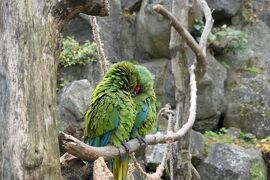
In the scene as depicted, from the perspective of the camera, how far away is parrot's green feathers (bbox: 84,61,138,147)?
5.66ft

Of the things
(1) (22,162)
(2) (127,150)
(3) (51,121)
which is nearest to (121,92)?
(2) (127,150)

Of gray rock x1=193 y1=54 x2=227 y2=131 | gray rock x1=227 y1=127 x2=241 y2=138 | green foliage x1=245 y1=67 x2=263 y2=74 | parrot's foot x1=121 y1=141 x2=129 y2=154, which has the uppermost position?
parrot's foot x1=121 y1=141 x2=129 y2=154

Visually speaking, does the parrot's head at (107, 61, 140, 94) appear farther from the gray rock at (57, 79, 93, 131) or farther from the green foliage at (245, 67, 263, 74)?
the green foliage at (245, 67, 263, 74)

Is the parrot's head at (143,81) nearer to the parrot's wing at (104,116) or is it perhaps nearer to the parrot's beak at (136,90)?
the parrot's beak at (136,90)

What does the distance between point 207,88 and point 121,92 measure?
3226 millimetres

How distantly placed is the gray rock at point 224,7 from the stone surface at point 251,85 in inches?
10.7

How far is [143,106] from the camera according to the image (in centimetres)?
197

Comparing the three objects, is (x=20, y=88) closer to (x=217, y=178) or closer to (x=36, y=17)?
(x=36, y=17)

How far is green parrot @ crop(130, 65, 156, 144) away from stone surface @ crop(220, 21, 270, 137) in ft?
10.8

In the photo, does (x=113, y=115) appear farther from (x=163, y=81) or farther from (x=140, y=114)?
(x=163, y=81)

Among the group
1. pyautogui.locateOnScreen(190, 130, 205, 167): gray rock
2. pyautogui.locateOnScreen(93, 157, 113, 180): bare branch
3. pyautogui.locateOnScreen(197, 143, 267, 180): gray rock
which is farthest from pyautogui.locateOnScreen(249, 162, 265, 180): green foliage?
pyautogui.locateOnScreen(93, 157, 113, 180): bare branch

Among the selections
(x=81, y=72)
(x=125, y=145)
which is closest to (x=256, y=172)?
(x=81, y=72)

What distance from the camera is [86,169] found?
1532 mm

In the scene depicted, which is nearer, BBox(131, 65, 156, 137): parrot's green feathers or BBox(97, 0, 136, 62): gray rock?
BBox(131, 65, 156, 137): parrot's green feathers
